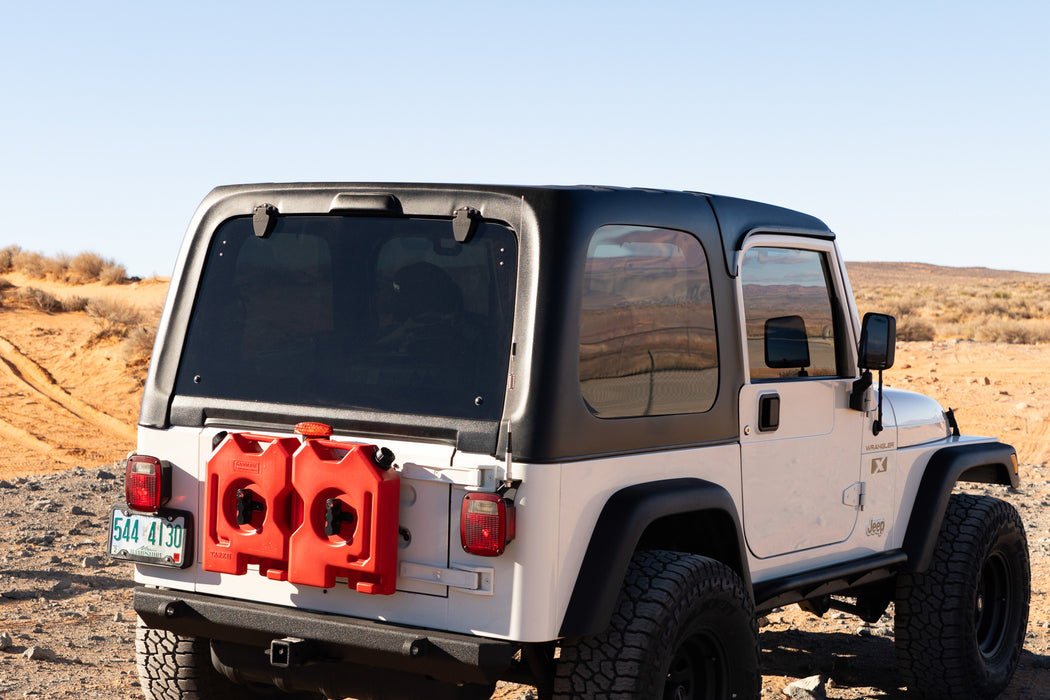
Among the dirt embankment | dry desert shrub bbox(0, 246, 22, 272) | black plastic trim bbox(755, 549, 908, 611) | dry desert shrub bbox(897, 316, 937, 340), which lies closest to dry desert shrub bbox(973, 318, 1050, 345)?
dry desert shrub bbox(897, 316, 937, 340)

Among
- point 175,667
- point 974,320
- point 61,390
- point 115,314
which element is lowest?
point 61,390

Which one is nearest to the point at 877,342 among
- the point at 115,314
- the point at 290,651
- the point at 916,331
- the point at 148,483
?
the point at 290,651

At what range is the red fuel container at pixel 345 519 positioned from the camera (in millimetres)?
3275

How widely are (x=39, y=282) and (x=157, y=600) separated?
37377 millimetres

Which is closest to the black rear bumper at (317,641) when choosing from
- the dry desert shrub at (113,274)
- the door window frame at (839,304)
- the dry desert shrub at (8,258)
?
the door window frame at (839,304)

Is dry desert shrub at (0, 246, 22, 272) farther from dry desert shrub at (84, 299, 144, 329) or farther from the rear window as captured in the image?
the rear window

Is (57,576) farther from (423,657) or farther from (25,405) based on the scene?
(25,405)

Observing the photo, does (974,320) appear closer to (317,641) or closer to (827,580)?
(827,580)

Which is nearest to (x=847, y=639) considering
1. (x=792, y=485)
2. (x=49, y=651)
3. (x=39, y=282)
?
(x=792, y=485)

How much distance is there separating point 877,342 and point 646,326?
1.29 m

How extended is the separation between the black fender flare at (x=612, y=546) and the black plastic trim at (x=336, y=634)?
22 centimetres

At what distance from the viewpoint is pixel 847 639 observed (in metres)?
6.27

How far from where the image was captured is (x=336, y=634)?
11.1ft

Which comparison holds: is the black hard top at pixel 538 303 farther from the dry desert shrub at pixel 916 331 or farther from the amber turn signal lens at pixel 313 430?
the dry desert shrub at pixel 916 331
